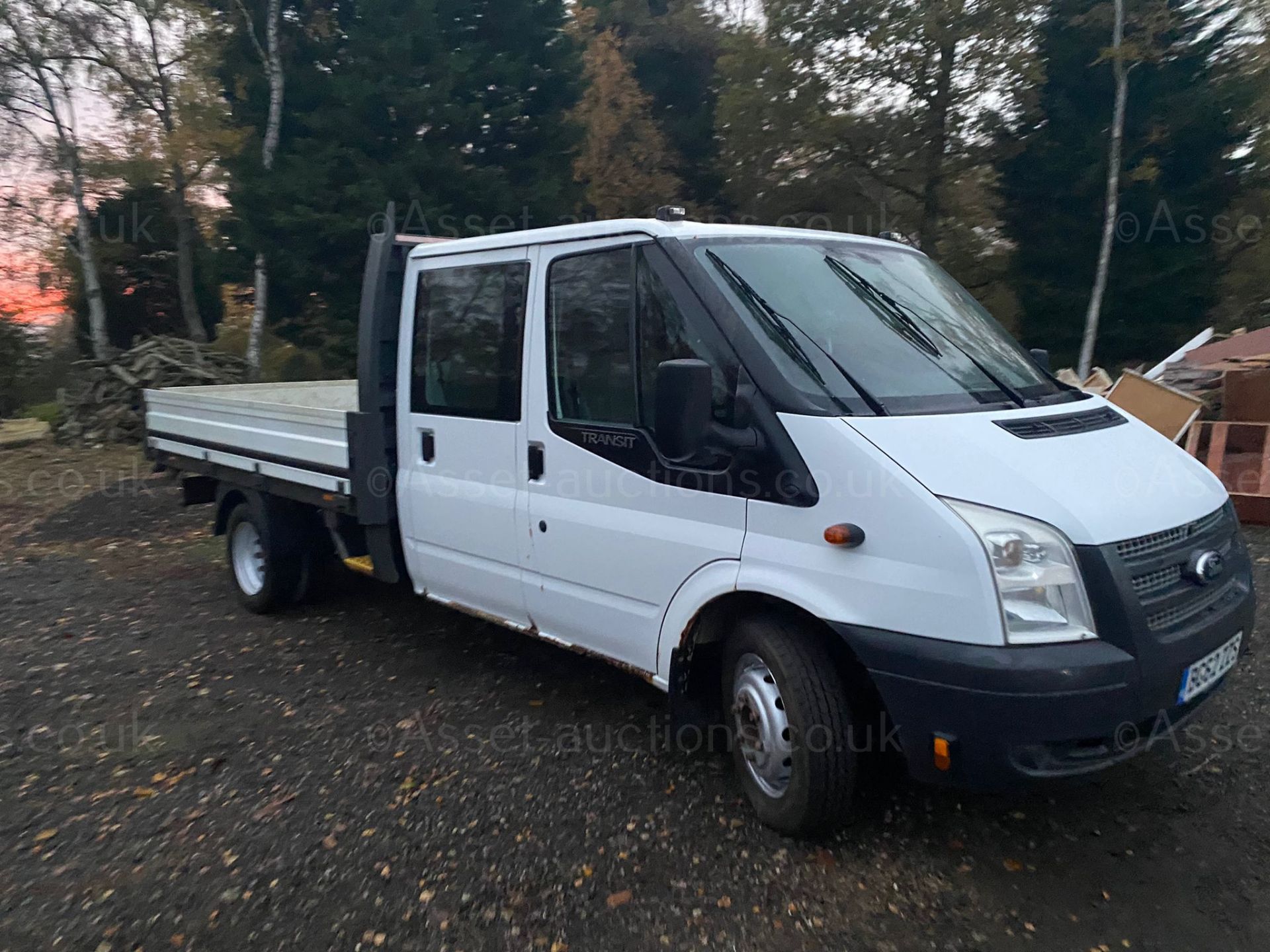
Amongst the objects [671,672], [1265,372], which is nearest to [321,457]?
[671,672]

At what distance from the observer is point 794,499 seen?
10.5ft

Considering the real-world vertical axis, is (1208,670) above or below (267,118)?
below

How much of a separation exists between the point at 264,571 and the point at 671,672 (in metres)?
3.58

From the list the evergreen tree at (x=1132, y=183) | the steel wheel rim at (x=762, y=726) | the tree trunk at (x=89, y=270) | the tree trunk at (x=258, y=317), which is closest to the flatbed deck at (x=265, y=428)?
the steel wheel rim at (x=762, y=726)

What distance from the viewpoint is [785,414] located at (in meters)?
3.23

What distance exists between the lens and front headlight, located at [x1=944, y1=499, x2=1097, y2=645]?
2.83 m

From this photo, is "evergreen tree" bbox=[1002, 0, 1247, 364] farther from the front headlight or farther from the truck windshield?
the front headlight

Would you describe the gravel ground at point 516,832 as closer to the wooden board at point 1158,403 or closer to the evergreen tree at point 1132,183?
the wooden board at point 1158,403

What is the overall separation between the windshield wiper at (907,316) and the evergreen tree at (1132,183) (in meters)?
15.4

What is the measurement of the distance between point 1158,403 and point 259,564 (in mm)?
7665

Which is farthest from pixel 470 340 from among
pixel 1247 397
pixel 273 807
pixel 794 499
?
pixel 1247 397

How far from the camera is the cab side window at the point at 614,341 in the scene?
3592 mm

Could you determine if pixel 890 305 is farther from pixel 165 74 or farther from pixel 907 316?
pixel 165 74

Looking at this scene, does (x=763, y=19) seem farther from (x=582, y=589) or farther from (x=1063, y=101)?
(x=582, y=589)
